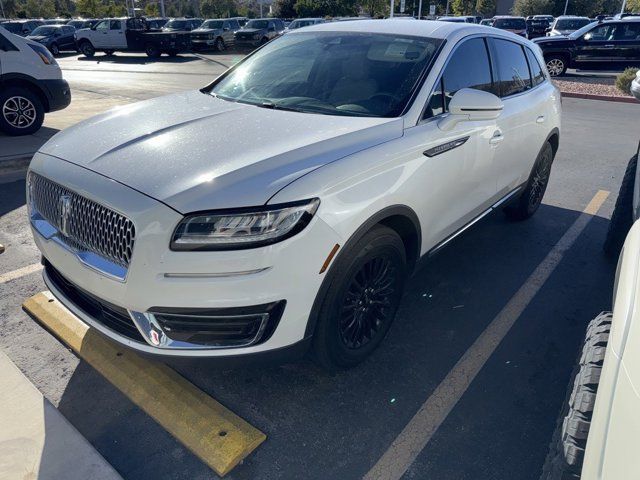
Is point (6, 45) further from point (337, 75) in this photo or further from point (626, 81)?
point (626, 81)

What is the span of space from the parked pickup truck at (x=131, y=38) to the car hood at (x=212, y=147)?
2423 cm

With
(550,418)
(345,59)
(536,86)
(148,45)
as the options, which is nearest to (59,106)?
(345,59)

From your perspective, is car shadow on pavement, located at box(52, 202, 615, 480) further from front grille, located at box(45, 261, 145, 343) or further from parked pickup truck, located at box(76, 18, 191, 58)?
parked pickup truck, located at box(76, 18, 191, 58)

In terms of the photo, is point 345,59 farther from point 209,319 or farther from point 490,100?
point 209,319

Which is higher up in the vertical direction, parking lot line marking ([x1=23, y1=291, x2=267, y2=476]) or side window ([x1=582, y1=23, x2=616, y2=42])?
side window ([x1=582, y1=23, x2=616, y2=42])

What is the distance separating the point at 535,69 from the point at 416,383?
3441mm

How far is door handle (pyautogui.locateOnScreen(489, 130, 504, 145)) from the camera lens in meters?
3.60

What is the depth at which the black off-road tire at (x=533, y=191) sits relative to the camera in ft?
15.8

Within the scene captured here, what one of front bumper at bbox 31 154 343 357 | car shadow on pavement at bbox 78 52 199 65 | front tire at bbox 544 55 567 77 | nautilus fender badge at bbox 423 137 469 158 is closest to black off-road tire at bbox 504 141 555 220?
nautilus fender badge at bbox 423 137 469 158

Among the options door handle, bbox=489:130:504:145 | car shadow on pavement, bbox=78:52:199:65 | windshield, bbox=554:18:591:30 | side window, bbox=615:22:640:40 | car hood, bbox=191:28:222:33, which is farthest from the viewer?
car hood, bbox=191:28:222:33

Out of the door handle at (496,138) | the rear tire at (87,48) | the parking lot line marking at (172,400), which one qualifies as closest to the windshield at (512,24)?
the rear tire at (87,48)

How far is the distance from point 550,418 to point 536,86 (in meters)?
3.23

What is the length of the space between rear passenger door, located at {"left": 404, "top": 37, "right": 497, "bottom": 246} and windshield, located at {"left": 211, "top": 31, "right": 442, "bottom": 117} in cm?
20

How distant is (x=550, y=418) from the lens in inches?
103
